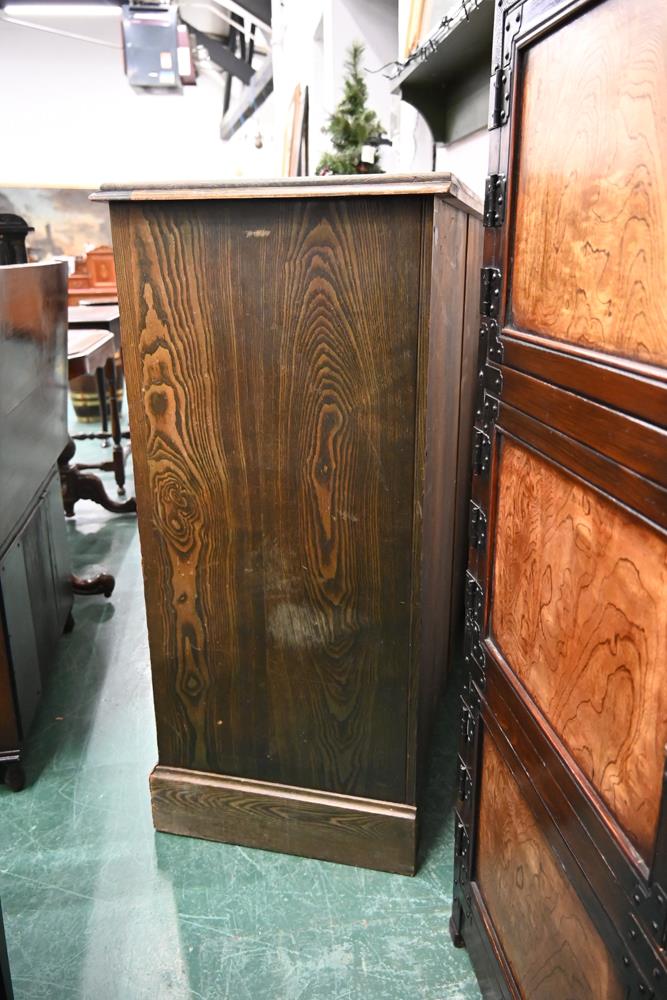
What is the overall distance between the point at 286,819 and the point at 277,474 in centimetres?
93

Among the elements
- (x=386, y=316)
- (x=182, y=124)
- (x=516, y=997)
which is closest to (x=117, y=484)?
(x=386, y=316)

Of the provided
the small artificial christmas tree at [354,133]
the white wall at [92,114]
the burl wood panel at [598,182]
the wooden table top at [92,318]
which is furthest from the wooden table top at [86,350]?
the white wall at [92,114]

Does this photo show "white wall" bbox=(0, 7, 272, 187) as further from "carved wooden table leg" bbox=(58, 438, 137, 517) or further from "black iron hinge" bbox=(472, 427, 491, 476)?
"black iron hinge" bbox=(472, 427, 491, 476)

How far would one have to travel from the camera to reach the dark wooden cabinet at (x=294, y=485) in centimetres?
155

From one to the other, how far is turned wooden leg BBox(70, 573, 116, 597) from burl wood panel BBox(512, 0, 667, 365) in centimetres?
271

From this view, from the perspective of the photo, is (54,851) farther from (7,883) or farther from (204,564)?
(204,564)

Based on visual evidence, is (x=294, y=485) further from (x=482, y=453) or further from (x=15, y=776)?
(x=15, y=776)

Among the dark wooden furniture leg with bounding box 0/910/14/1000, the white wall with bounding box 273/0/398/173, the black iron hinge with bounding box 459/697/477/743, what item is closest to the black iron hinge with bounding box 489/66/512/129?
the black iron hinge with bounding box 459/697/477/743

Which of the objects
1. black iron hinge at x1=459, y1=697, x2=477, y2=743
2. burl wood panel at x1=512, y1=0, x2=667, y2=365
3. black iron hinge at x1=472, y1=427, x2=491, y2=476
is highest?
burl wood panel at x1=512, y1=0, x2=667, y2=365

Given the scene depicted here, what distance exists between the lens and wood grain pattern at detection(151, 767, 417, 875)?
1907 mm

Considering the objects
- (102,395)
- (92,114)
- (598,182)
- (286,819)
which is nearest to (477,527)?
(598,182)

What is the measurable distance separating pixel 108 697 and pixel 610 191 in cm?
241

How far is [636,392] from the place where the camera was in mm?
822

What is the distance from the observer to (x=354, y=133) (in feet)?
11.5
